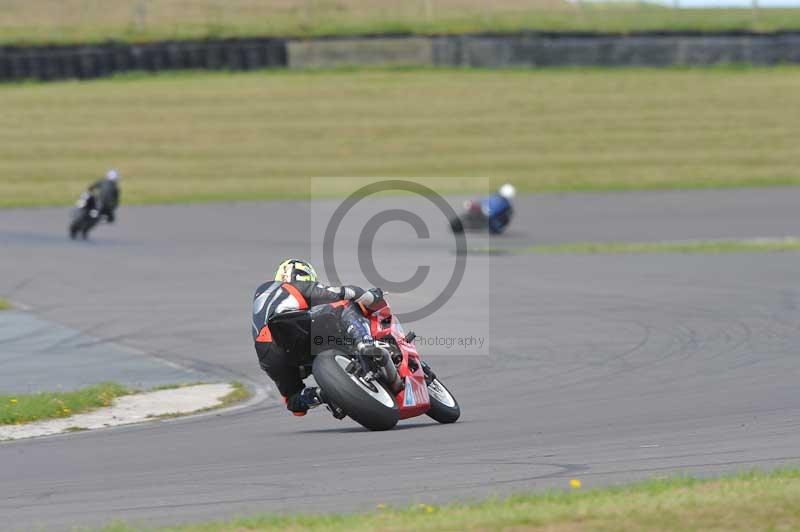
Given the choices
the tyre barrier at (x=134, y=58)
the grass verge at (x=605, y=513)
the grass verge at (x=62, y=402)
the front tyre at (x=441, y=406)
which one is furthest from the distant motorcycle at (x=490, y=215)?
the grass verge at (x=605, y=513)

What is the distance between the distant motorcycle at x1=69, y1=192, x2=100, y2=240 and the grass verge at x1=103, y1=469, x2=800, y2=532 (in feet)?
72.3

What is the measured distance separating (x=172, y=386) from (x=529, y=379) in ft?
10.9

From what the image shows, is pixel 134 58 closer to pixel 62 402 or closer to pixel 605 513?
pixel 62 402

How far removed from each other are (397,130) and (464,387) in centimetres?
2990

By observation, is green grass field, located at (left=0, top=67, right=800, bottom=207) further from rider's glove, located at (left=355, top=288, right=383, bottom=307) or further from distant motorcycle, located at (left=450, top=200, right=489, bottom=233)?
rider's glove, located at (left=355, top=288, right=383, bottom=307)

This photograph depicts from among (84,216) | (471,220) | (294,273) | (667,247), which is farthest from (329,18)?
(294,273)

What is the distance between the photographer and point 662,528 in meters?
5.94

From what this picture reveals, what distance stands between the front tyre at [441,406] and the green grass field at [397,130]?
1018 inches

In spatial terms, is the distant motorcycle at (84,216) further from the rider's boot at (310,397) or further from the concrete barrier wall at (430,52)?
the rider's boot at (310,397)

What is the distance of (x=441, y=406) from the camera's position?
32.2ft

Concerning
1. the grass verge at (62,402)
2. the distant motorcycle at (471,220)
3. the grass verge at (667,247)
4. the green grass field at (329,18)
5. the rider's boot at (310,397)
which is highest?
the green grass field at (329,18)

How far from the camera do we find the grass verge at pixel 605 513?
237 inches

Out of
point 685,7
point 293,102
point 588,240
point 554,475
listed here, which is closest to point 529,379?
point 554,475

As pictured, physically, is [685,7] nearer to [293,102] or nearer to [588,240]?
[293,102]
